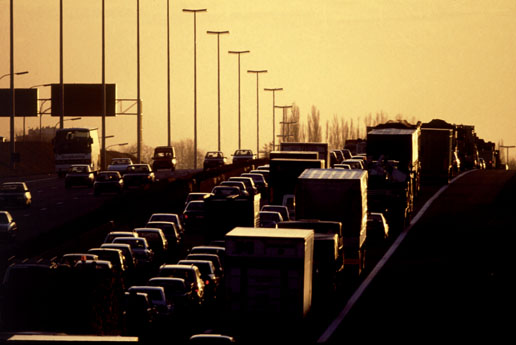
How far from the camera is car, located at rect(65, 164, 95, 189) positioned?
92.2 metres

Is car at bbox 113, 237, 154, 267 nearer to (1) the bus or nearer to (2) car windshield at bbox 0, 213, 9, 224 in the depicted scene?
(2) car windshield at bbox 0, 213, 9, 224

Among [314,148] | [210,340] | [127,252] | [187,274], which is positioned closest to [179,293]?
[187,274]

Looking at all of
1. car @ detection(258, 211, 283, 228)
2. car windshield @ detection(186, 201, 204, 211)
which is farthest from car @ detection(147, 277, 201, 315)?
car windshield @ detection(186, 201, 204, 211)

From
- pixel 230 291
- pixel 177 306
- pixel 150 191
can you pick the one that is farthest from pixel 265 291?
pixel 150 191

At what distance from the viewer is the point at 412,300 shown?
1631 inches

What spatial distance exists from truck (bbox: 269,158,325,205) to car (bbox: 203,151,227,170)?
186 ft

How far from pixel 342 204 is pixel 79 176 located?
166ft

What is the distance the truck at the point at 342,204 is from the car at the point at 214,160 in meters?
77.4

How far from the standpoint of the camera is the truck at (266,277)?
32.7 m

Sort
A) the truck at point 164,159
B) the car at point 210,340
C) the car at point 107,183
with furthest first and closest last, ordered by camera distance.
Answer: the truck at point 164,159 < the car at point 107,183 < the car at point 210,340

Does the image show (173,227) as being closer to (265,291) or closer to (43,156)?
(265,291)

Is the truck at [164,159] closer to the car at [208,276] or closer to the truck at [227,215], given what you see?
the truck at [227,215]

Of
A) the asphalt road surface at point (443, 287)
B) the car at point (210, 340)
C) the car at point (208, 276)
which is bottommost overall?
the asphalt road surface at point (443, 287)

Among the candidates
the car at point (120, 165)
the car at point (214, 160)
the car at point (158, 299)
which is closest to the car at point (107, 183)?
the car at point (120, 165)
